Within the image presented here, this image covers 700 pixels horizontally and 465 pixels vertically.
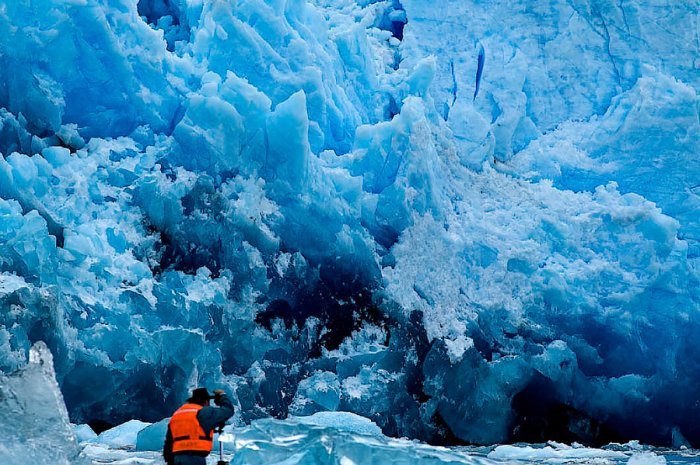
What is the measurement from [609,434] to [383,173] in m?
4.04

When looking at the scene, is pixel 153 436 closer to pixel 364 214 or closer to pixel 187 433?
pixel 187 433

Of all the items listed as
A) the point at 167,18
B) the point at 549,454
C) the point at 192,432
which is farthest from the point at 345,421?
the point at 167,18

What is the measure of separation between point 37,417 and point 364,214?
222 inches

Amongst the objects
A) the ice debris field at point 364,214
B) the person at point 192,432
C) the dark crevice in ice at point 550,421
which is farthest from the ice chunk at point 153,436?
the dark crevice in ice at point 550,421

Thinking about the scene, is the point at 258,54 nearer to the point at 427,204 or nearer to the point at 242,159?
the point at 242,159

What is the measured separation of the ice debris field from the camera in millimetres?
7910

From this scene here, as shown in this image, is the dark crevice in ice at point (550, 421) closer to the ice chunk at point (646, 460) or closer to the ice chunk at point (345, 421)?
the ice chunk at point (345, 421)

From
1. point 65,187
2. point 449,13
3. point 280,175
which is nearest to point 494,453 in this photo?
point 280,175

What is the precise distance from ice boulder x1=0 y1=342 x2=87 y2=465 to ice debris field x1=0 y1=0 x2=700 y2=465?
2877 mm

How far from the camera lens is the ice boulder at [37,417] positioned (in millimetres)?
3877

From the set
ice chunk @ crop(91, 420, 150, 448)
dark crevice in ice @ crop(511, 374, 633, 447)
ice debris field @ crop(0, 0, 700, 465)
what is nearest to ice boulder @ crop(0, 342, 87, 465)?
ice chunk @ crop(91, 420, 150, 448)

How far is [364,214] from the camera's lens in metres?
9.29

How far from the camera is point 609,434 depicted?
380 inches

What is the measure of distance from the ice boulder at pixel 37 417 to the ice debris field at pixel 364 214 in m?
2.88
